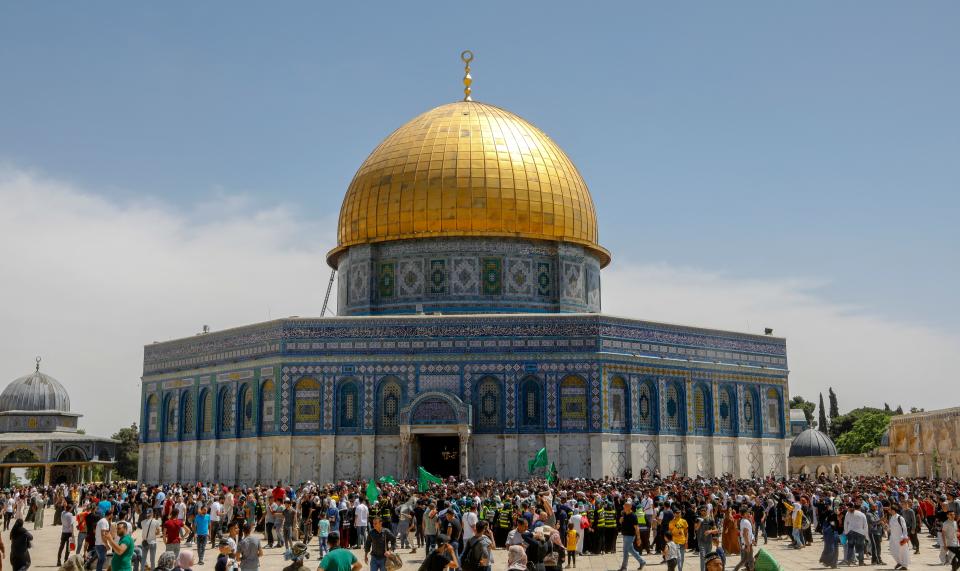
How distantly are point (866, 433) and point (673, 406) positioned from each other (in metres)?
46.3

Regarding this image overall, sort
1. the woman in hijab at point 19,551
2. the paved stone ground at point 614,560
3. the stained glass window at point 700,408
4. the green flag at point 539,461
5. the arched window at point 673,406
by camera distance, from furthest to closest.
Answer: the stained glass window at point 700,408
the arched window at point 673,406
the green flag at point 539,461
the paved stone ground at point 614,560
the woman in hijab at point 19,551

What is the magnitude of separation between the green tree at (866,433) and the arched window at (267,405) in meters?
52.8

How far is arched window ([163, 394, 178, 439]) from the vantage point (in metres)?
42.7

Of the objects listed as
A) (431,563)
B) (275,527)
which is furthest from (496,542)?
(431,563)

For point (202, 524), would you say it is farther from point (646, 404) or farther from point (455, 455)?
point (646, 404)

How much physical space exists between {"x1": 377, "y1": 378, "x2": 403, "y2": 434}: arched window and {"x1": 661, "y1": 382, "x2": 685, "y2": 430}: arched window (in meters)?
9.72

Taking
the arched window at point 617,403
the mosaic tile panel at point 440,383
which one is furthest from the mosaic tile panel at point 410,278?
the arched window at point 617,403

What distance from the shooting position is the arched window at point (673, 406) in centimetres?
3966

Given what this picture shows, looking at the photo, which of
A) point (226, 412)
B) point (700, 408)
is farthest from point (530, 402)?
point (226, 412)

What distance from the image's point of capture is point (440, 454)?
128 feet

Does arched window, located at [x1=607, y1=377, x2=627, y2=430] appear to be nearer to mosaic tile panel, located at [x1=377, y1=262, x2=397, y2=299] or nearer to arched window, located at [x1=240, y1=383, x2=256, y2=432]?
mosaic tile panel, located at [x1=377, y1=262, x2=397, y2=299]

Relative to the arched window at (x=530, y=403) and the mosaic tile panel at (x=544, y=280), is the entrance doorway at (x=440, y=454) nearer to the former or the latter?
the arched window at (x=530, y=403)

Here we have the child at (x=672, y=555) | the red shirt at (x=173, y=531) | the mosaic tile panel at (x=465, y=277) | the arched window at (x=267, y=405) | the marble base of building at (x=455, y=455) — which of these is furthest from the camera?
the mosaic tile panel at (x=465, y=277)

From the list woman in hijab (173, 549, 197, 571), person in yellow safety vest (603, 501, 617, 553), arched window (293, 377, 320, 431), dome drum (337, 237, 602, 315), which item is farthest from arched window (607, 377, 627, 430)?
woman in hijab (173, 549, 197, 571)
